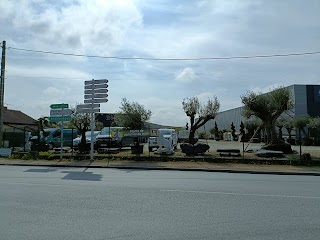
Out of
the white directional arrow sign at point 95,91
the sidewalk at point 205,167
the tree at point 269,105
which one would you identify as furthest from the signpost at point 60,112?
the tree at point 269,105

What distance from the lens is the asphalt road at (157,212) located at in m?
6.20

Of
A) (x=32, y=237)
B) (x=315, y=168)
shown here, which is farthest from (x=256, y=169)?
(x=32, y=237)

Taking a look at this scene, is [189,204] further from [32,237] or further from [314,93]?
[314,93]

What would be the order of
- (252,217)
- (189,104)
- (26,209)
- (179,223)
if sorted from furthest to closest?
(189,104) < (26,209) < (252,217) < (179,223)

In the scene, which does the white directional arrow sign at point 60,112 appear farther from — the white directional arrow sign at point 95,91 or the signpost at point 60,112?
the white directional arrow sign at point 95,91

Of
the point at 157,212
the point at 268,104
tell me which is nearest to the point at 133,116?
the point at 268,104

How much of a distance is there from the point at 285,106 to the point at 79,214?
24371 mm

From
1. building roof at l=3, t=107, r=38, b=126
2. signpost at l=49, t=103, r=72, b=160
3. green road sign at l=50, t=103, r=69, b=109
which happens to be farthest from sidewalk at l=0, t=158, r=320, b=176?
building roof at l=3, t=107, r=38, b=126

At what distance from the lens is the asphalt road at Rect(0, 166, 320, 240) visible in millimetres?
6195

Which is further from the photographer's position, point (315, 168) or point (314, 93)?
point (314, 93)

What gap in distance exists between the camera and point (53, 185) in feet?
39.5

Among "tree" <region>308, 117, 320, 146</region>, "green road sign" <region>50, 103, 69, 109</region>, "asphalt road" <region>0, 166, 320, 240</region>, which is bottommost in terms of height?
"asphalt road" <region>0, 166, 320, 240</region>

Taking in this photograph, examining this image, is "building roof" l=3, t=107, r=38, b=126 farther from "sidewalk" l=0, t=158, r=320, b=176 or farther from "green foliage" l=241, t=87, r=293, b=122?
"green foliage" l=241, t=87, r=293, b=122

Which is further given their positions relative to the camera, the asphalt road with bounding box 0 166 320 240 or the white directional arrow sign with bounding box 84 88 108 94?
the white directional arrow sign with bounding box 84 88 108 94
